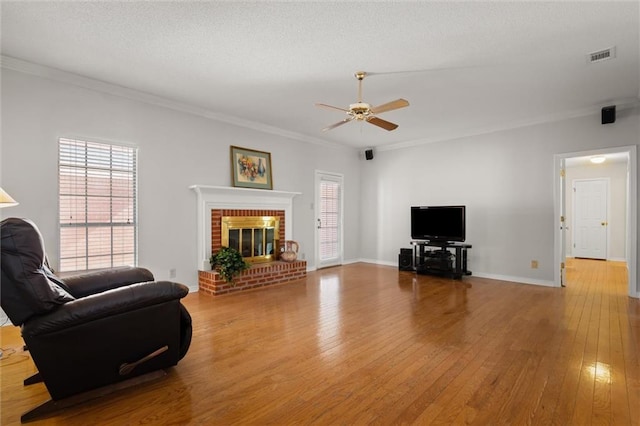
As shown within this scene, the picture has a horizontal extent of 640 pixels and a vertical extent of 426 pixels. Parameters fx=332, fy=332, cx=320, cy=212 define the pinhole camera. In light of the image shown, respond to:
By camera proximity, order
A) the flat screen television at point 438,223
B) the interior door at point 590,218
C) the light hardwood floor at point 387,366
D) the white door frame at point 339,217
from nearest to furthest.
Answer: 1. the light hardwood floor at point 387,366
2. the flat screen television at point 438,223
3. the white door frame at point 339,217
4. the interior door at point 590,218

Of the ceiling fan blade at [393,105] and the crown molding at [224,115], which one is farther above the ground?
the crown molding at [224,115]

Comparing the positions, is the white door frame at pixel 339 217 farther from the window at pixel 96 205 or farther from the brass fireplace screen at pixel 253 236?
the window at pixel 96 205

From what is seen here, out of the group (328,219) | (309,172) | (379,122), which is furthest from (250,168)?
(379,122)

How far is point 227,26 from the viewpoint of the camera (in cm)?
286

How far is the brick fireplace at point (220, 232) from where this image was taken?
16.1 ft

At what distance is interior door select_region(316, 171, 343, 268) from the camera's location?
7.08m

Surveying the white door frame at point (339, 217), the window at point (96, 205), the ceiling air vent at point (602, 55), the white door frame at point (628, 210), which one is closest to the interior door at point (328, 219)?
the white door frame at point (339, 217)

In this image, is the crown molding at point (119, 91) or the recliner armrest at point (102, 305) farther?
the crown molding at point (119, 91)

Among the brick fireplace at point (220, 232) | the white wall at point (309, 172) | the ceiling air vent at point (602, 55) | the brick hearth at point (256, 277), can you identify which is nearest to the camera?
the ceiling air vent at point (602, 55)

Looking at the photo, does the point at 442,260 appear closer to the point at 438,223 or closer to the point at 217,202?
the point at 438,223

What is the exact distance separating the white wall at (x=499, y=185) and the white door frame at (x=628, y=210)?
0.23ft

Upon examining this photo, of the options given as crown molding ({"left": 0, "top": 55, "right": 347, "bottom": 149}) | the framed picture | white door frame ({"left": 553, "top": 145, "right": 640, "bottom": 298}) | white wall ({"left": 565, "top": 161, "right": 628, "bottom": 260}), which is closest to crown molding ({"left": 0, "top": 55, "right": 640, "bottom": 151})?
crown molding ({"left": 0, "top": 55, "right": 347, "bottom": 149})

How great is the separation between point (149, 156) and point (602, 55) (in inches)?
212

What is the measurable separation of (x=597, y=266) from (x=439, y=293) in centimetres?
519
